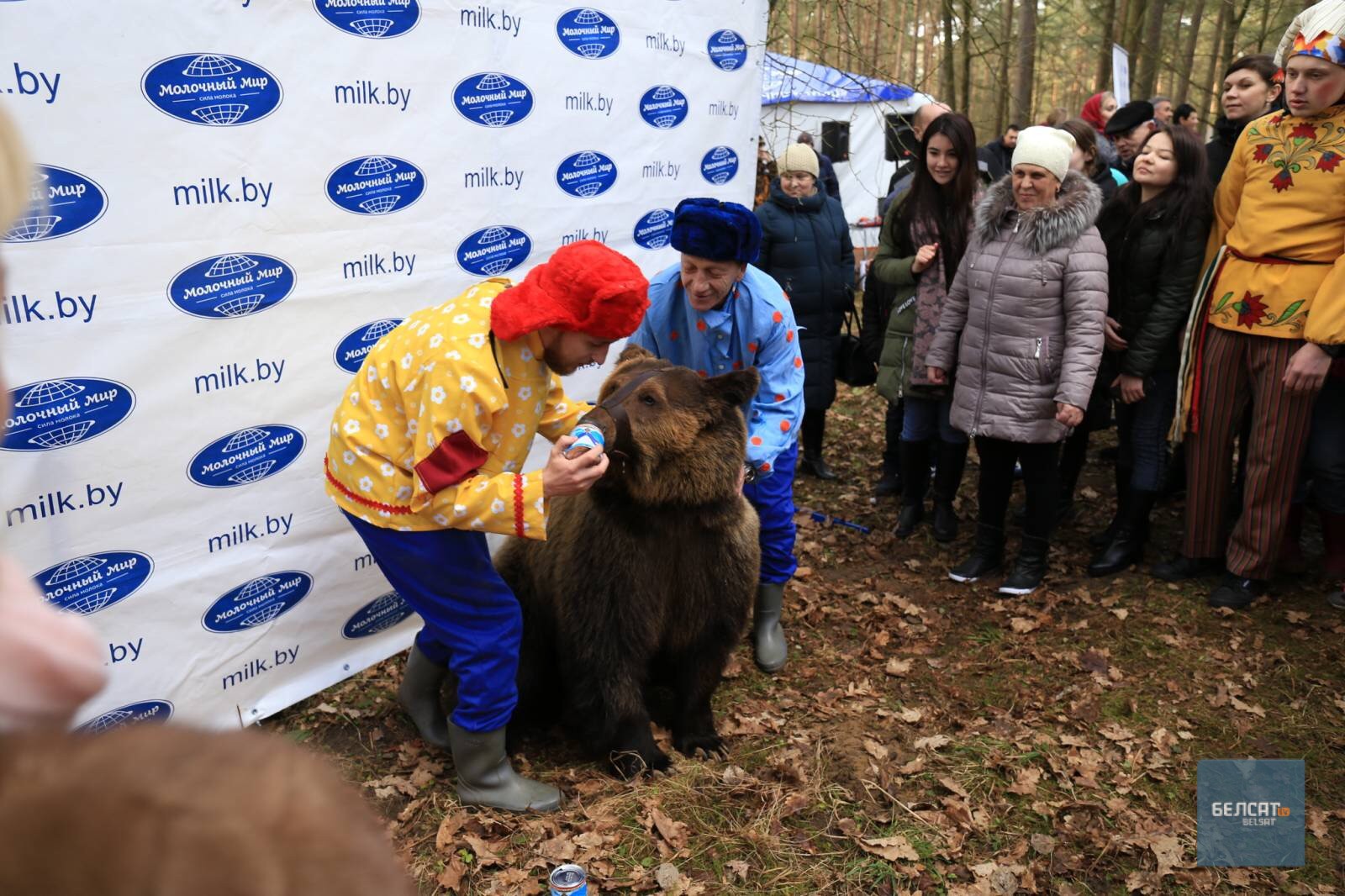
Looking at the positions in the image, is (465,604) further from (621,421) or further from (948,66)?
(948,66)

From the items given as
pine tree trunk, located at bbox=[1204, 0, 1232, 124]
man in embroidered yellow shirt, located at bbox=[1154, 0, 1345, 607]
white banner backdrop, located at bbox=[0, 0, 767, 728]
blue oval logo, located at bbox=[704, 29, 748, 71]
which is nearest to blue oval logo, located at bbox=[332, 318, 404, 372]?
white banner backdrop, located at bbox=[0, 0, 767, 728]

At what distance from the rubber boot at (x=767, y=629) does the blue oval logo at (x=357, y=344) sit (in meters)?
2.34

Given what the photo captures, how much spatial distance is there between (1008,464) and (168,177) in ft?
15.1

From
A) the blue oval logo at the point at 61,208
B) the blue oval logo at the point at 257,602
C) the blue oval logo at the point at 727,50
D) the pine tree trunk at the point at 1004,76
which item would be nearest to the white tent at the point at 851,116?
the pine tree trunk at the point at 1004,76

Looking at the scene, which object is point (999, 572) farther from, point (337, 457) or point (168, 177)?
point (168, 177)

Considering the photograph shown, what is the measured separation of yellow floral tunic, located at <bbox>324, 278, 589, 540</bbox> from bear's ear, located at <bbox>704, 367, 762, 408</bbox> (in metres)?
0.69

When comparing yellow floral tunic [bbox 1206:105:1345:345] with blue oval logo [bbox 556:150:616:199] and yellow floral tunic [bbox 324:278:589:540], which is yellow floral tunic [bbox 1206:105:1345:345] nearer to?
blue oval logo [bbox 556:150:616:199]

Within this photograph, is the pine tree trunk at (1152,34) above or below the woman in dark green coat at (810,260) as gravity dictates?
above

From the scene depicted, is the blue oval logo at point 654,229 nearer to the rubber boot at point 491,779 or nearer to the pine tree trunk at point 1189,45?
the rubber boot at point 491,779

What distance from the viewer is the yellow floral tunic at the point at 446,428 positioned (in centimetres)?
295

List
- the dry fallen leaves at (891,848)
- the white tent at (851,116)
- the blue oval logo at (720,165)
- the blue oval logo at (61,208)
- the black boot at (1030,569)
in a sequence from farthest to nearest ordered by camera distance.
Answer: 1. the white tent at (851,116)
2. the blue oval logo at (720,165)
3. the black boot at (1030,569)
4. the dry fallen leaves at (891,848)
5. the blue oval logo at (61,208)

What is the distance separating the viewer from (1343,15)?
4.16 metres

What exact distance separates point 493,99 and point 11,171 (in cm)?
389

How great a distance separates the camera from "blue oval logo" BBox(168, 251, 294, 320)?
3.53 meters
